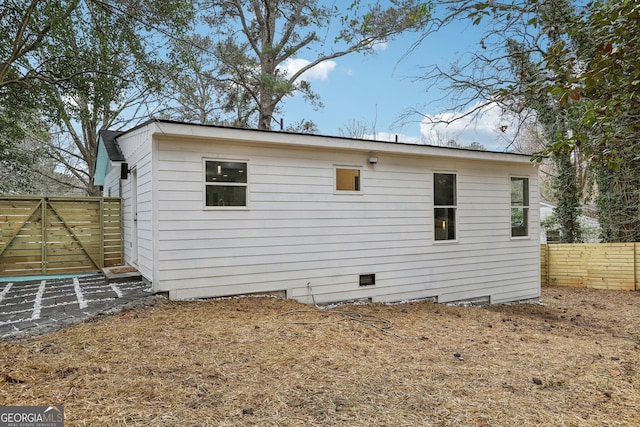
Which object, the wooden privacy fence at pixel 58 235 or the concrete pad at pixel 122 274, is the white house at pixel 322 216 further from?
the wooden privacy fence at pixel 58 235

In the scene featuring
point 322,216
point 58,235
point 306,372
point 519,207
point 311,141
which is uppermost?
point 311,141

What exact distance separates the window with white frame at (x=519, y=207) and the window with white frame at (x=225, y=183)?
631 cm

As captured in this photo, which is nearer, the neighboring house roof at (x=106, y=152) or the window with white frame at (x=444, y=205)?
the window with white frame at (x=444, y=205)

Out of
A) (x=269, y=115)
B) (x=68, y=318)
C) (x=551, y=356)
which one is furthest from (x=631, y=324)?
(x=269, y=115)

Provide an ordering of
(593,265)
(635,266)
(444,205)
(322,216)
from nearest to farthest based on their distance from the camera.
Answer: (322,216) → (444,205) → (635,266) → (593,265)

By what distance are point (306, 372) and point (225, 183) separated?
3602 mm

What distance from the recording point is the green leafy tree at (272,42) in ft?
43.3

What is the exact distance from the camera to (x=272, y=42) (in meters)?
14.7

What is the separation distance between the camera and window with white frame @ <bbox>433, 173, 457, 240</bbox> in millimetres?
7688

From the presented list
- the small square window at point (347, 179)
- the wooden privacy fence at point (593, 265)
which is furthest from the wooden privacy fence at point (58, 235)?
the wooden privacy fence at point (593, 265)

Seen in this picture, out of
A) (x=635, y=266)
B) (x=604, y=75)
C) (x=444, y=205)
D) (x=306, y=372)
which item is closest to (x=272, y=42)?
(x=444, y=205)

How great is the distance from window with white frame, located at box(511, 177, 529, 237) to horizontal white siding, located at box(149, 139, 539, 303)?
174 mm

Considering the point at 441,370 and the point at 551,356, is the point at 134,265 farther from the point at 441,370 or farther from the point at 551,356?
the point at 551,356

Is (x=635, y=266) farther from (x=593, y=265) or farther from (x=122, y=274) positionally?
(x=122, y=274)
